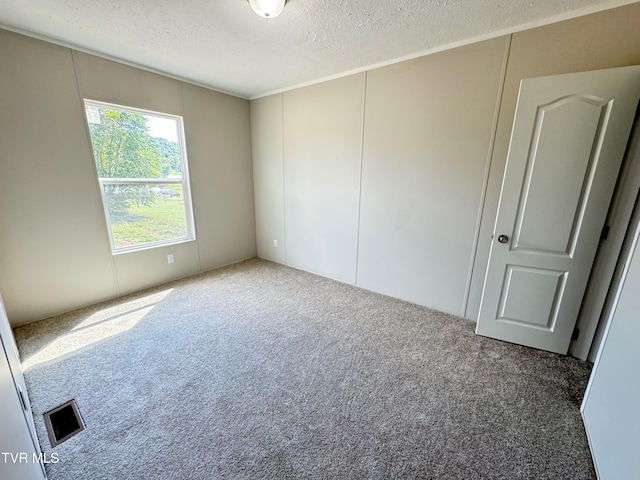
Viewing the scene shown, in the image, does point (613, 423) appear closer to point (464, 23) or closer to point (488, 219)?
point (488, 219)

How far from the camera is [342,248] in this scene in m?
3.40

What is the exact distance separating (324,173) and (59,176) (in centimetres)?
271

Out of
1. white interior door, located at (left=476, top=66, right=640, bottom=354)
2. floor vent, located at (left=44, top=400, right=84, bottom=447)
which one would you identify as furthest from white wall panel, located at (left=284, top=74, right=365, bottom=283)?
floor vent, located at (left=44, top=400, right=84, bottom=447)

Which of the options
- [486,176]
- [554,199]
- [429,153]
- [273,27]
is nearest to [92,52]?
[273,27]

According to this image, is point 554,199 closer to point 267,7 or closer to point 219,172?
point 267,7

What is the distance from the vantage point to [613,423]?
1.21 meters

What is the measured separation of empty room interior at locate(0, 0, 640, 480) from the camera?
1.38 meters

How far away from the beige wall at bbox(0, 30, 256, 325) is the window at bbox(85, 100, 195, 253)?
0.34 ft

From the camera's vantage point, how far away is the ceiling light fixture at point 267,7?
164 cm

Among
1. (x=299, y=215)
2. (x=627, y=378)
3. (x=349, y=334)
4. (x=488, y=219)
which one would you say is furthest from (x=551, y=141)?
(x=299, y=215)

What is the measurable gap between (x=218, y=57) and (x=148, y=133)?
1257 millimetres

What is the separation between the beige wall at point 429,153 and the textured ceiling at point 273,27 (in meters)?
0.17

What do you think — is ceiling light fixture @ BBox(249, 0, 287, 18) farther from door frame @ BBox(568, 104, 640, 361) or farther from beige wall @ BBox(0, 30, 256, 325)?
door frame @ BBox(568, 104, 640, 361)

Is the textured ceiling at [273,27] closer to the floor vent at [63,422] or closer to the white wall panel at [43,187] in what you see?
the white wall panel at [43,187]
